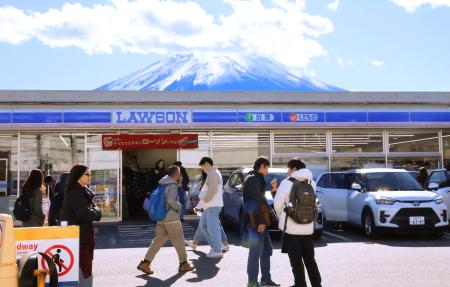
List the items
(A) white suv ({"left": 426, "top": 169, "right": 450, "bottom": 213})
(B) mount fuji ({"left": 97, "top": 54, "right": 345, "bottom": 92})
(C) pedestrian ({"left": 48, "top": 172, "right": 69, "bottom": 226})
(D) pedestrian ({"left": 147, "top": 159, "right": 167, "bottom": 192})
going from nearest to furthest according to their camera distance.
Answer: (C) pedestrian ({"left": 48, "top": 172, "right": 69, "bottom": 226}), (A) white suv ({"left": 426, "top": 169, "right": 450, "bottom": 213}), (D) pedestrian ({"left": 147, "top": 159, "right": 167, "bottom": 192}), (B) mount fuji ({"left": 97, "top": 54, "right": 345, "bottom": 92})

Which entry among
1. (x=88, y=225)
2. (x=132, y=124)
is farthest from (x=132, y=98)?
(x=88, y=225)

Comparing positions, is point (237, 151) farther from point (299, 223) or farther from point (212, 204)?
point (299, 223)

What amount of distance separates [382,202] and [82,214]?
7.77m

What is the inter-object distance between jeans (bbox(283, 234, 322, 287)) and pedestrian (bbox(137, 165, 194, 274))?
251cm

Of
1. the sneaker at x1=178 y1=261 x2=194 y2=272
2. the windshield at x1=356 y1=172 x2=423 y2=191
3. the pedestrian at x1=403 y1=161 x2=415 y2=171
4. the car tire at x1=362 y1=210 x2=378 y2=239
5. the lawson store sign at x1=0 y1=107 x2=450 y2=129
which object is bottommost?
the sneaker at x1=178 y1=261 x2=194 y2=272

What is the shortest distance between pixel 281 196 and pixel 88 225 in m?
2.21

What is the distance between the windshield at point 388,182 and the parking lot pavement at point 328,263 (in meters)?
1.10

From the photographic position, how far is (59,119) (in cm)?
1714

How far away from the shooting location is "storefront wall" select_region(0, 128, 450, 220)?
17.5 meters

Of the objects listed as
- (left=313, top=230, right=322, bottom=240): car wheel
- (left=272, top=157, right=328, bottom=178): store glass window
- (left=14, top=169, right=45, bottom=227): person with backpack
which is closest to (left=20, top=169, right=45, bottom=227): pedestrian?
(left=14, top=169, right=45, bottom=227): person with backpack

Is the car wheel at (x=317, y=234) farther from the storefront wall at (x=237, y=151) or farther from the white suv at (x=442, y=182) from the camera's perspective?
the storefront wall at (x=237, y=151)

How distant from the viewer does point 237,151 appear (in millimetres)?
18406

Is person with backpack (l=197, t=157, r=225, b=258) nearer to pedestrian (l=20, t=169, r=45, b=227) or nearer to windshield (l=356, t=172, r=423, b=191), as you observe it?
pedestrian (l=20, t=169, r=45, b=227)

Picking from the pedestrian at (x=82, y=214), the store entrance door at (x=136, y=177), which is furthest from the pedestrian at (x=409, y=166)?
the pedestrian at (x=82, y=214)
